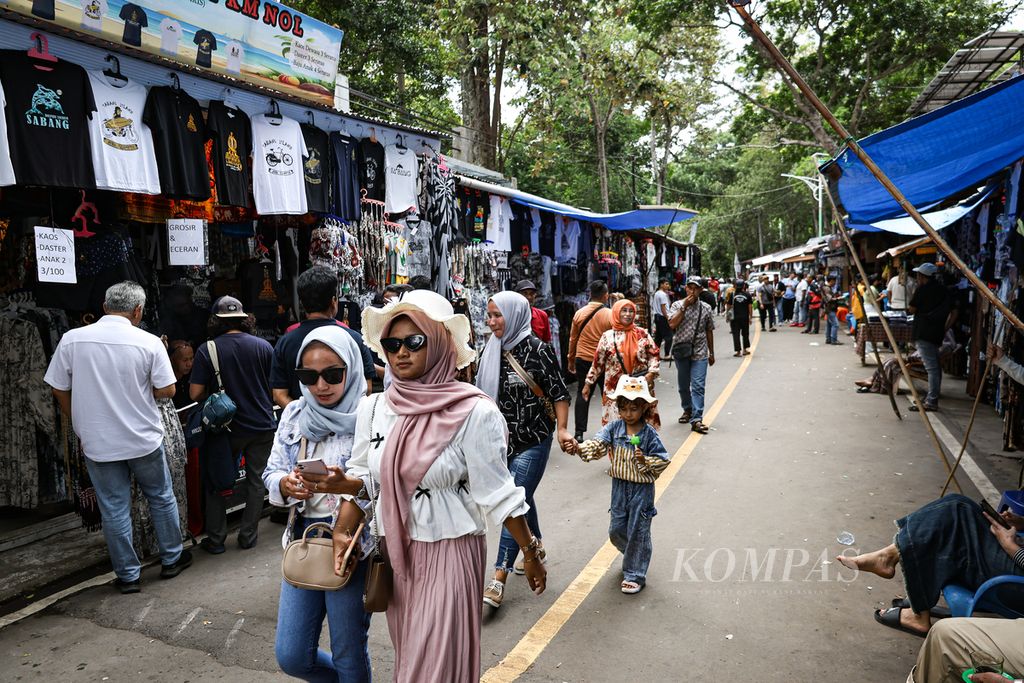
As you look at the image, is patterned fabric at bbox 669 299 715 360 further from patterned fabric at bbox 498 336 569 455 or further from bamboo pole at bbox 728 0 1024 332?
bamboo pole at bbox 728 0 1024 332

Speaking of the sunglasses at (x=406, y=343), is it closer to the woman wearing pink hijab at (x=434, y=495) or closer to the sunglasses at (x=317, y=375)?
the woman wearing pink hijab at (x=434, y=495)

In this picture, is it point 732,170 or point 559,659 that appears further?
point 732,170

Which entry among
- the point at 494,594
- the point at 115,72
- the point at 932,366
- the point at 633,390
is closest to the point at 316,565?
the point at 494,594

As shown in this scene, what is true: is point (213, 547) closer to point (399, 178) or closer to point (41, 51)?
point (41, 51)

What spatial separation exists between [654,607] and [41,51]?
517 cm

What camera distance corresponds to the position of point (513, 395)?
4.30m

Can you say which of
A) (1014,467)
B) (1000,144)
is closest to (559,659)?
(1000,144)

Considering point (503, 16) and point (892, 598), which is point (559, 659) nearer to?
point (892, 598)

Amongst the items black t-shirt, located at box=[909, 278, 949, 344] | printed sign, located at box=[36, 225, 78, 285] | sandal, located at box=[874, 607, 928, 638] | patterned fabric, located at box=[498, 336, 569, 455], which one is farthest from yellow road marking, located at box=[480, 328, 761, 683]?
black t-shirt, located at box=[909, 278, 949, 344]

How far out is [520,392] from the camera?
4.31 meters

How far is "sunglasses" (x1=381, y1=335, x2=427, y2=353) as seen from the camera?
2.46 m

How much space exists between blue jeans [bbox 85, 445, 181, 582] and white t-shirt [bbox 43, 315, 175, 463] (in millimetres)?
102

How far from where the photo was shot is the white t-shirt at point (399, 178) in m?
7.43

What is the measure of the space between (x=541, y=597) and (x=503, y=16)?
12.4 meters
